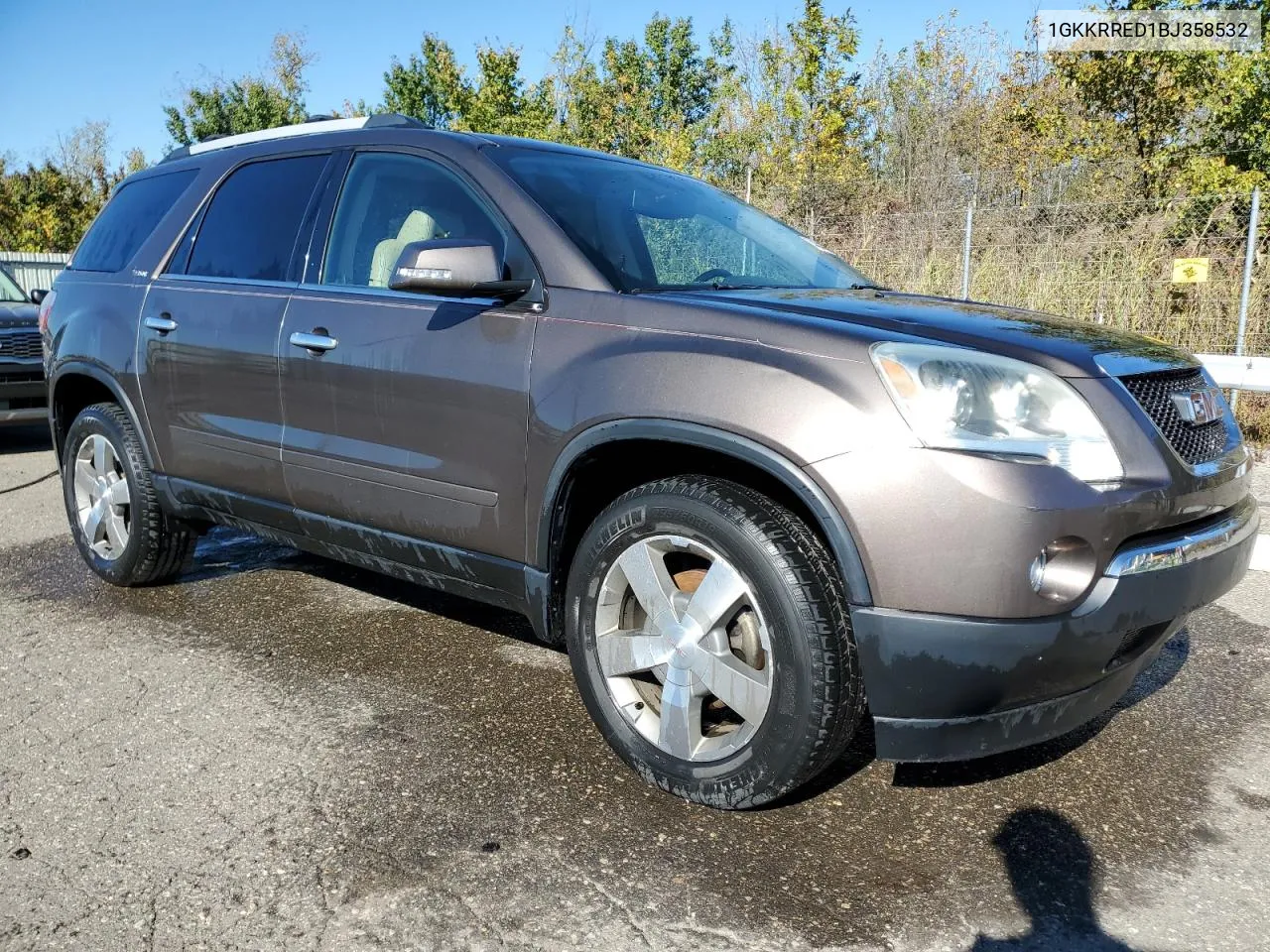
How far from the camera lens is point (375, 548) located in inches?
128

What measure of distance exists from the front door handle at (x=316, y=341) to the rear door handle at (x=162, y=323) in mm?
821

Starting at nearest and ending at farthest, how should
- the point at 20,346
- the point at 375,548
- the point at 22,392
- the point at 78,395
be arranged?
the point at 375,548
the point at 78,395
the point at 22,392
the point at 20,346

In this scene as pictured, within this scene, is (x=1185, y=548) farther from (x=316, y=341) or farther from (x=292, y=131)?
(x=292, y=131)

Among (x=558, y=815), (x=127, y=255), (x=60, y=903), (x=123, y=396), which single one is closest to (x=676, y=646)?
(x=558, y=815)

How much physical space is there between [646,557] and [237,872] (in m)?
1.16

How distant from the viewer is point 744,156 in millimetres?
23578

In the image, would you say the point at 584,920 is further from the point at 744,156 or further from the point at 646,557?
the point at 744,156

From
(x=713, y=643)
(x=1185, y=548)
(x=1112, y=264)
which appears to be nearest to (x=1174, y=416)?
(x=1185, y=548)

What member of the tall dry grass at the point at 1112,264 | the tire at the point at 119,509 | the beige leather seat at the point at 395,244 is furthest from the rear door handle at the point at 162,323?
the tall dry grass at the point at 1112,264

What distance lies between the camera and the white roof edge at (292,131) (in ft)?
11.9

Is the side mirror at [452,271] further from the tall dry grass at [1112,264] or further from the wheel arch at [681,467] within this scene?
the tall dry grass at [1112,264]

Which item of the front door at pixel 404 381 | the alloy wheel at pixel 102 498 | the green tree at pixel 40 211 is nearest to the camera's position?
the front door at pixel 404 381

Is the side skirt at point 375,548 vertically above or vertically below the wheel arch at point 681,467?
below

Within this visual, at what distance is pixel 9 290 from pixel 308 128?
689 centimetres
